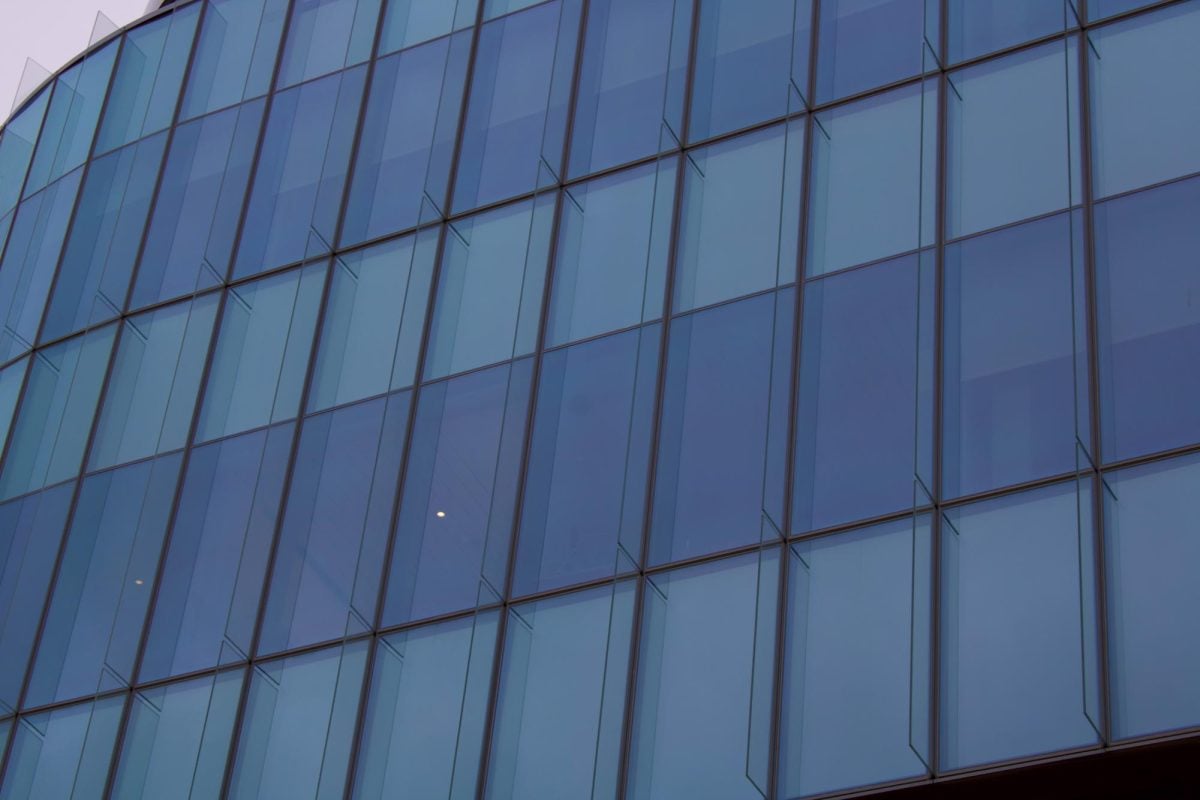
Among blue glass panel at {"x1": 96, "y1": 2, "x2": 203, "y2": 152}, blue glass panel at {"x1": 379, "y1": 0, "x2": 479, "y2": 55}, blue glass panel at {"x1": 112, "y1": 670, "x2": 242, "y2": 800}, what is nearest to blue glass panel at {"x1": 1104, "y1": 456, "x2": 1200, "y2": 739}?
blue glass panel at {"x1": 112, "y1": 670, "x2": 242, "y2": 800}

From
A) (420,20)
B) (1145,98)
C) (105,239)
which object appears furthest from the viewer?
(105,239)

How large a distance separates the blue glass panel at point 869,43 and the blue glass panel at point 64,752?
41.0 feet

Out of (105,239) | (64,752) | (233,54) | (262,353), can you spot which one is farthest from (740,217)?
(105,239)

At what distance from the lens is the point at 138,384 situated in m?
30.5

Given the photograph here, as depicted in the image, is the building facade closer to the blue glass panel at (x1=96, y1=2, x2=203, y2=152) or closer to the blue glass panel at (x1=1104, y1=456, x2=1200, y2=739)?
the blue glass panel at (x1=1104, y1=456, x2=1200, y2=739)

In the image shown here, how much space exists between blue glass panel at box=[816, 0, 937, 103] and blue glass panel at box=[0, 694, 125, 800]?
1250 cm

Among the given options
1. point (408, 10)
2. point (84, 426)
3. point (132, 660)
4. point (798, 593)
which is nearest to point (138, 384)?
point (84, 426)

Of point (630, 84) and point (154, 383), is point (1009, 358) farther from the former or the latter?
point (154, 383)

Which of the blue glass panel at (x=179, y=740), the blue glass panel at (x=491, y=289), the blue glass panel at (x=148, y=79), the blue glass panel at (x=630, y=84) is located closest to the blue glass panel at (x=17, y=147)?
the blue glass panel at (x=148, y=79)

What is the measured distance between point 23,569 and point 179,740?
5.24 m

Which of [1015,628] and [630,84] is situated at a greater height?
[630,84]

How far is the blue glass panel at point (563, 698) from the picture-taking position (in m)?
22.3

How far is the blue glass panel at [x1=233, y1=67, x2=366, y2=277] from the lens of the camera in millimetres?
30203

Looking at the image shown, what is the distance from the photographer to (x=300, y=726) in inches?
991
